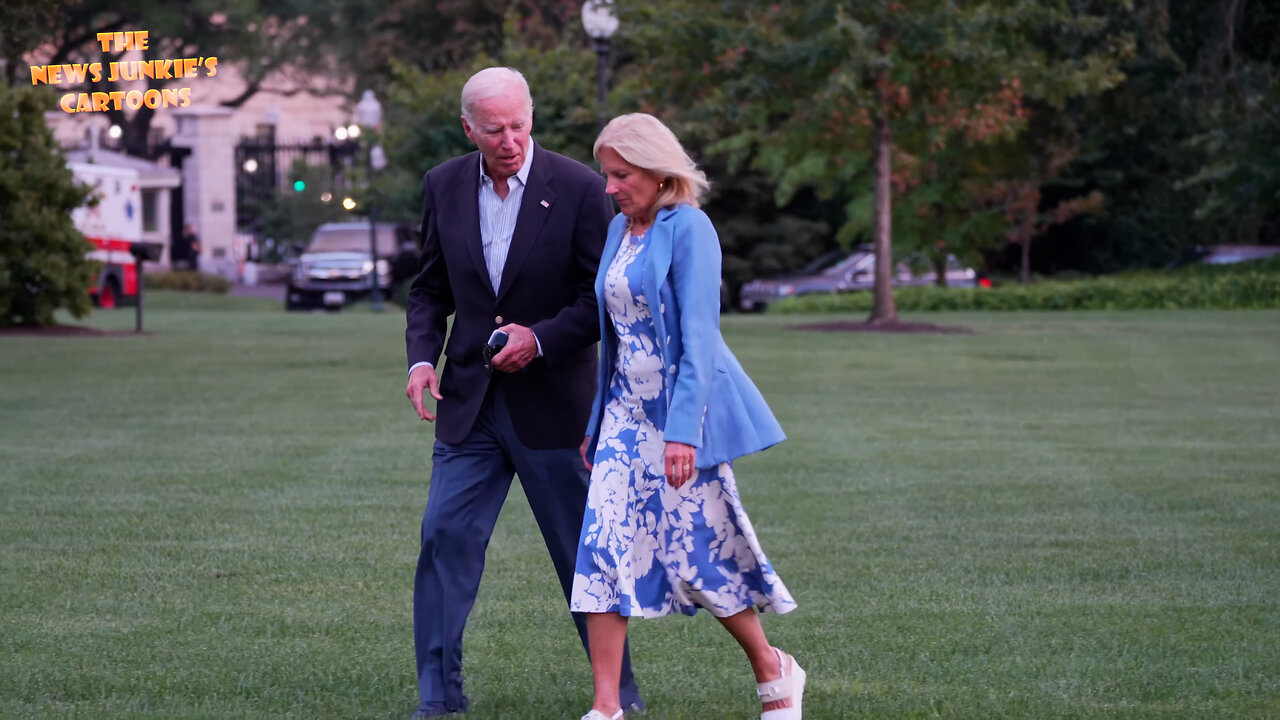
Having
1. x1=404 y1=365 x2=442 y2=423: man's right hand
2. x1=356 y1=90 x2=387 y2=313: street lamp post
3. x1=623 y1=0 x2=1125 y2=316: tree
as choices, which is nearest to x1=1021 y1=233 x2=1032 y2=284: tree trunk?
x1=623 y1=0 x2=1125 y2=316: tree

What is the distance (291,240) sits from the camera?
180 ft

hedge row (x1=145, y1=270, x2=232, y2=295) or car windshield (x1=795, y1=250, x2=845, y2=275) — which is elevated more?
car windshield (x1=795, y1=250, x2=845, y2=275)

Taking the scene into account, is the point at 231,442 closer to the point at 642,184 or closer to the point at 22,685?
the point at 22,685

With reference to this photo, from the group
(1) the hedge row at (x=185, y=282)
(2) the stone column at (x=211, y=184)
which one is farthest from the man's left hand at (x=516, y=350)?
(2) the stone column at (x=211, y=184)

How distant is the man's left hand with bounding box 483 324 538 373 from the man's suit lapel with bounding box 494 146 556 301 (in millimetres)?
202

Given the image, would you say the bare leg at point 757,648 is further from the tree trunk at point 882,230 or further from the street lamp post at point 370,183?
the street lamp post at point 370,183

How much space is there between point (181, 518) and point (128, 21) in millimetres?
44376

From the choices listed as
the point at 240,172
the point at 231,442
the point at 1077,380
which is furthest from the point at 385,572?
the point at 240,172

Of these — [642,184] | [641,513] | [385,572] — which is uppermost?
[642,184]

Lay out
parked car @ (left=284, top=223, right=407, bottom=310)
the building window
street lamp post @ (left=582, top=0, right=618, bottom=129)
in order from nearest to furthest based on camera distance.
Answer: street lamp post @ (left=582, top=0, right=618, bottom=129) → parked car @ (left=284, top=223, right=407, bottom=310) → the building window

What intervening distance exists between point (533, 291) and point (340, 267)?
3507cm

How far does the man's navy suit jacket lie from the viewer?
545 centimetres

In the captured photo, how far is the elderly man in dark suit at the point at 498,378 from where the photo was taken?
5445 millimetres

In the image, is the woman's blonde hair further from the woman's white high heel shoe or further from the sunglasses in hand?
the woman's white high heel shoe
